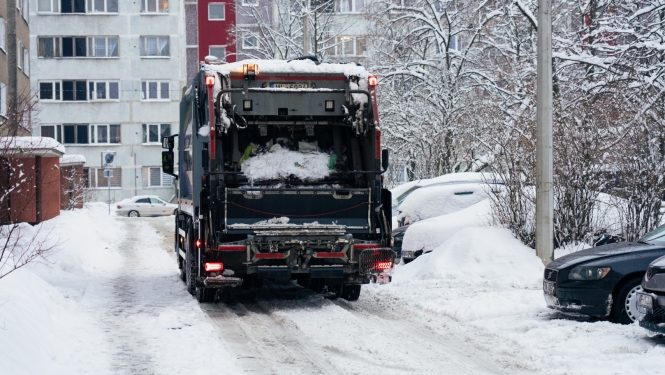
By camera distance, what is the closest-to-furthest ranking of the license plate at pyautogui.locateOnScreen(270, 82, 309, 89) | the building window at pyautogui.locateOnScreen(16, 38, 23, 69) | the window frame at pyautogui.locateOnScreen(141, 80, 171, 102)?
Result: the license plate at pyautogui.locateOnScreen(270, 82, 309, 89) → the building window at pyautogui.locateOnScreen(16, 38, 23, 69) → the window frame at pyautogui.locateOnScreen(141, 80, 171, 102)

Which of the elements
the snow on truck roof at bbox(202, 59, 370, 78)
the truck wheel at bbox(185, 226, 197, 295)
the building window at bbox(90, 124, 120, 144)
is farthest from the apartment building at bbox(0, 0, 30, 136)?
the building window at bbox(90, 124, 120, 144)

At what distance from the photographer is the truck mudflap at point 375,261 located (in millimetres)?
12039

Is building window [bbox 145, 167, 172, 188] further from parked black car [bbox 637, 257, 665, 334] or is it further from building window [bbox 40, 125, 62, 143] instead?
parked black car [bbox 637, 257, 665, 334]

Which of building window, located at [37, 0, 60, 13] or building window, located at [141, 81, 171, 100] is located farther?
building window, located at [141, 81, 171, 100]

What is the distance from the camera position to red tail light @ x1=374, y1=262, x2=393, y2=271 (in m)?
12.1

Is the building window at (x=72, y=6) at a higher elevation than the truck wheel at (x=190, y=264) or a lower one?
higher

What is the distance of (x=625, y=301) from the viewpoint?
1011 centimetres

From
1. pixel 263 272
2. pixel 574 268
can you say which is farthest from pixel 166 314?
pixel 574 268

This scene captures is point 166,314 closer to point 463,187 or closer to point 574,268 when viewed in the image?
point 574,268

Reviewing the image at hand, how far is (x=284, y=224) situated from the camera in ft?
39.2

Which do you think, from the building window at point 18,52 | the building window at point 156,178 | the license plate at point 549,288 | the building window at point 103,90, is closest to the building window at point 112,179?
the building window at point 156,178

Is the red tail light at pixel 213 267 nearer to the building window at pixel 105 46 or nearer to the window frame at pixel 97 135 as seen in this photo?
the window frame at pixel 97 135

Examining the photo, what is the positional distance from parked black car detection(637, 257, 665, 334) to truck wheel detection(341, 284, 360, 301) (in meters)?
4.86

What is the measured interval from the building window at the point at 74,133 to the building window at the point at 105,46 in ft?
15.9
